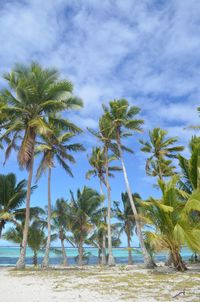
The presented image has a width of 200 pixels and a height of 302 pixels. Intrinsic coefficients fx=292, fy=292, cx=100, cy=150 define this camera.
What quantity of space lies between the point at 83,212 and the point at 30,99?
13.4m

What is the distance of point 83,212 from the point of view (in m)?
27.9

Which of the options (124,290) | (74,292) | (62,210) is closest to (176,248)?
(124,290)

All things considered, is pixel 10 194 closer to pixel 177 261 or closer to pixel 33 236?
pixel 33 236

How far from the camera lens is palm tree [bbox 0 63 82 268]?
706 inches

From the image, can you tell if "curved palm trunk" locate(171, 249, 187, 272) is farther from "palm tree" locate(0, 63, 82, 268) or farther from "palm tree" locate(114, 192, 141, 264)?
"palm tree" locate(114, 192, 141, 264)

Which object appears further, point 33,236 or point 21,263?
point 33,236

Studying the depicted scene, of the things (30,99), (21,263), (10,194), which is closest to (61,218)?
(10,194)

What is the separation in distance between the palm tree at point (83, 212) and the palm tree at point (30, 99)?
10659mm

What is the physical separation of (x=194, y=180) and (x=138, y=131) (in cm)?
817

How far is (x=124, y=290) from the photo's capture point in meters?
8.29

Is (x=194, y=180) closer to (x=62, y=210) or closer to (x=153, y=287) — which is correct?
(x=153, y=287)

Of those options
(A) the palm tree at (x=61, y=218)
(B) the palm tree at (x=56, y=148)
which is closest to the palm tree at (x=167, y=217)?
(B) the palm tree at (x=56, y=148)

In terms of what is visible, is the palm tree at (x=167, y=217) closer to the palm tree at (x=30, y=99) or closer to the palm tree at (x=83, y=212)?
the palm tree at (x=30, y=99)

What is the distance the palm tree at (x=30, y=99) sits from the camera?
17.9 m
